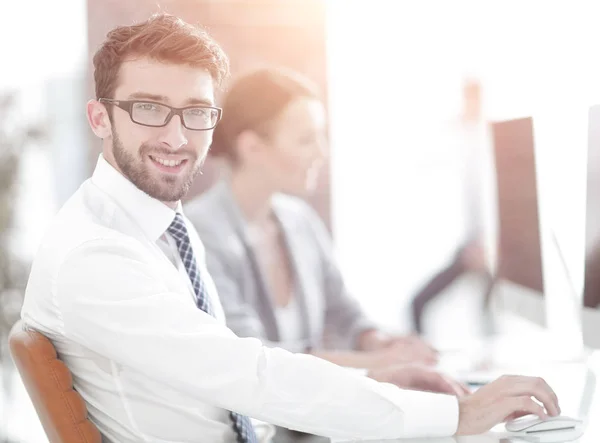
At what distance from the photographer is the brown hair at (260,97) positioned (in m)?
2.29

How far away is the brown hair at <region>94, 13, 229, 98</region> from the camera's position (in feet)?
3.96

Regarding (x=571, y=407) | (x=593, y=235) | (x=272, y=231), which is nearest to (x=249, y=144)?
(x=272, y=231)

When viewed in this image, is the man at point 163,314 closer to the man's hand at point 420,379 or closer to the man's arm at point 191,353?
the man's arm at point 191,353

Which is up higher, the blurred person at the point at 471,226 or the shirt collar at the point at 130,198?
the shirt collar at the point at 130,198

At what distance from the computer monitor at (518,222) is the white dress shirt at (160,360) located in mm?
687

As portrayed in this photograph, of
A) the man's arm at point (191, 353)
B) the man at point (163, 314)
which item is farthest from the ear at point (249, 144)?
the man's arm at point (191, 353)

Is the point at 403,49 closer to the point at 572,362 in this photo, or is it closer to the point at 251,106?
the point at 251,106

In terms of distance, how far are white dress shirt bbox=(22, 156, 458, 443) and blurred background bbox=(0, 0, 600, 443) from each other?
71 centimetres

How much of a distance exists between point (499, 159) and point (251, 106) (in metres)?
0.77

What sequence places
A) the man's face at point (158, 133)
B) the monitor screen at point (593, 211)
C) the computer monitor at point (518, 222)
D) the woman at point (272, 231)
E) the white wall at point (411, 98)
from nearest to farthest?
the man's face at point (158, 133), the monitor screen at point (593, 211), the computer monitor at point (518, 222), the woman at point (272, 231), the white wall at point (411, 98)

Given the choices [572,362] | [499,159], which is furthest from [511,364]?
[499,159]

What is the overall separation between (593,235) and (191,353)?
731 millimetres

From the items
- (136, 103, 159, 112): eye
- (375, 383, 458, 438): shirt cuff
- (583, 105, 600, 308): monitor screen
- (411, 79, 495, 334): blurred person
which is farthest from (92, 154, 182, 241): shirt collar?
(411, 79, 495, 334): blurred person

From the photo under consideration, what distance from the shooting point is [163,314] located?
3.45 feet
